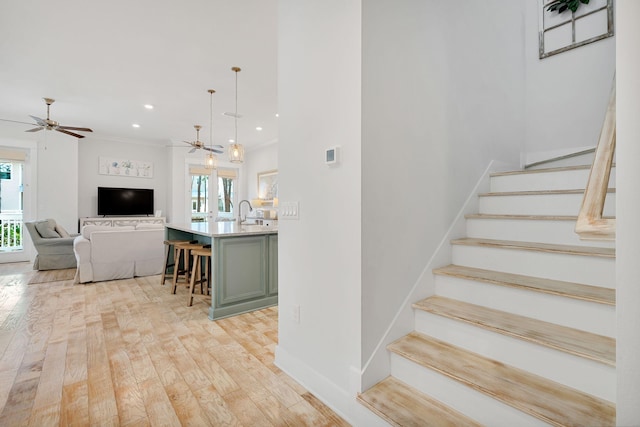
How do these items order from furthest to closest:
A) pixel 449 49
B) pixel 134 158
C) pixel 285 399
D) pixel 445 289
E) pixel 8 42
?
1. pixel 134 158
2. pixel 8 42
3. pixel 449 49
4. pixel 445 289
5. pixel 285 399

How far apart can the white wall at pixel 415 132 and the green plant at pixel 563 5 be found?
1.00 m

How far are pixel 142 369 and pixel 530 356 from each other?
2.41 m

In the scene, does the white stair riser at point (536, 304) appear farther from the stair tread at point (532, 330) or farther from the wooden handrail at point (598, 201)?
the wooden handrail at point (598, 201)

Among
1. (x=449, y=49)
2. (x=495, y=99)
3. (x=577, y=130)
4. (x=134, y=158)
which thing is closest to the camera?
(x=449, y=49)

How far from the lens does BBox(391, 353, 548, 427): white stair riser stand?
1.24 metres

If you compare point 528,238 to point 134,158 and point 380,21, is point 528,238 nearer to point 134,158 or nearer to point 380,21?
point 380,21

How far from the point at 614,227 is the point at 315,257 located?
1.36 m

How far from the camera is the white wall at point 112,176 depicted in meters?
7.23

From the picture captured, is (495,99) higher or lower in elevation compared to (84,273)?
higher

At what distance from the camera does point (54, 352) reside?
7.77 ft

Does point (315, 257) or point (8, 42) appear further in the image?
point (8, 42)

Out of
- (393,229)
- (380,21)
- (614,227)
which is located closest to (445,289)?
A: (393,229)

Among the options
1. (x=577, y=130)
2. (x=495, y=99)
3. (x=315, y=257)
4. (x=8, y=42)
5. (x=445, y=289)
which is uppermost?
(x=8, y=42)

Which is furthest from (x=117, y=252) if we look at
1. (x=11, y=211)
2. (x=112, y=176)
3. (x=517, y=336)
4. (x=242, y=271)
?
(x=517, y=336)
